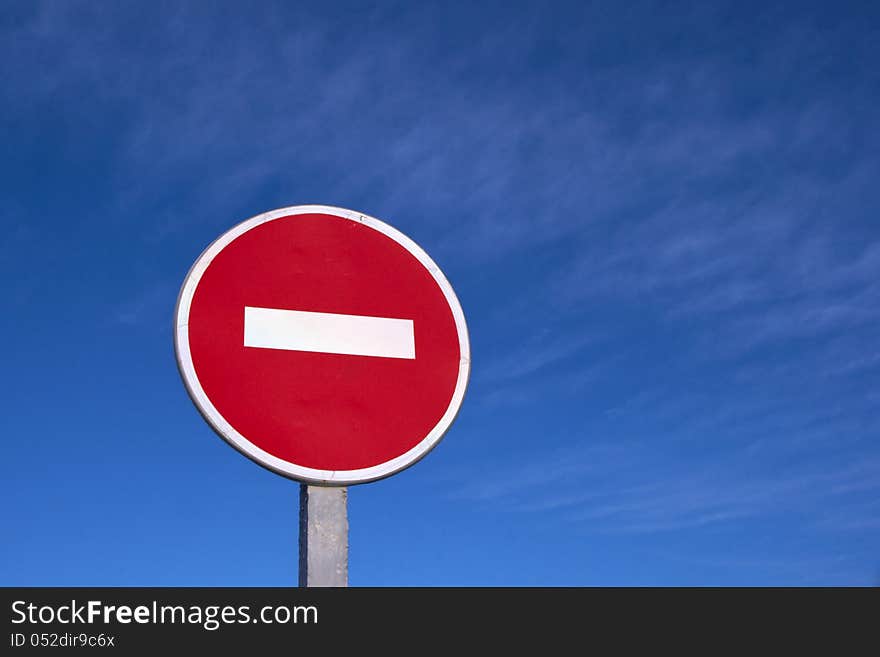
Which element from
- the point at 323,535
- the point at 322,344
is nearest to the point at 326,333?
the point at 322,344

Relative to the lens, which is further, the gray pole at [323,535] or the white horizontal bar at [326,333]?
the white horizontal bar at [326,333]

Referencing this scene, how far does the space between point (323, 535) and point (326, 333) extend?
20.1 inches

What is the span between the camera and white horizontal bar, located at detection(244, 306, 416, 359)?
101 inches

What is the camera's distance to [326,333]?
2.61 meters

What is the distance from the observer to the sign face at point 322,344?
8.11 ft

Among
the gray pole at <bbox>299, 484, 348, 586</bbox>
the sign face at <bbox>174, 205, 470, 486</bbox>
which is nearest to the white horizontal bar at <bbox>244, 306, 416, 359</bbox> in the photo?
the sign face at <bbox>174, 205, 470, 486</bbox>

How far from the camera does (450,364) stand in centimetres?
275

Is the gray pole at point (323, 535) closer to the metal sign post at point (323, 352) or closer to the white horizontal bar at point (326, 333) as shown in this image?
the metal sign post at point (323, 352)

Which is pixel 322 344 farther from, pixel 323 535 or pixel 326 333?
pixel 323 535

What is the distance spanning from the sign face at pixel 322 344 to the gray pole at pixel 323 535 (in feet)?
0.13

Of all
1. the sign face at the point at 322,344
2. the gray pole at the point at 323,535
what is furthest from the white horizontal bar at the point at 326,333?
the gray pole at the point at 323,535

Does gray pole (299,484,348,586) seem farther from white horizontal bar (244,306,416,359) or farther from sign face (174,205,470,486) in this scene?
white horizontal bar (244,306,416,359)

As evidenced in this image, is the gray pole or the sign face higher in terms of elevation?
the sign face
